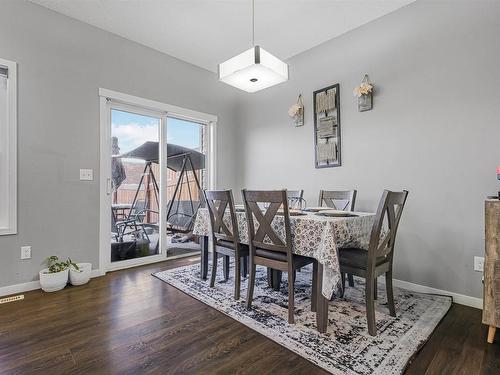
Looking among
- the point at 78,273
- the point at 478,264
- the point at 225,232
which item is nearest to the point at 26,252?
the point at 78,273

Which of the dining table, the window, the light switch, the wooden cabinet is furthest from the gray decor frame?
the window

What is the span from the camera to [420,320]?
6.37ft

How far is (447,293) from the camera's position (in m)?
2.38

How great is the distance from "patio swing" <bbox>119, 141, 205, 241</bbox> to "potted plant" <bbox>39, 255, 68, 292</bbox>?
951 millimetres

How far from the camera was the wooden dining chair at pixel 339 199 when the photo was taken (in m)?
2.75

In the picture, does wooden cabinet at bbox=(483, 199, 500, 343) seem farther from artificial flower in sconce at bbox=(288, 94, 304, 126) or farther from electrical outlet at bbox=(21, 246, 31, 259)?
electrical outlet at bbox=(21, 246, 31, 259)

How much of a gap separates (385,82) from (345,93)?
17.5 inches

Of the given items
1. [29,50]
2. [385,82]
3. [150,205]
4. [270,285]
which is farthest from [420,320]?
[29,50]

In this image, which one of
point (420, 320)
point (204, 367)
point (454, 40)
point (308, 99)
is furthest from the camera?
point (308, 99)

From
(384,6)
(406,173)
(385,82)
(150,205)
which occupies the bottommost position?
(150,205)

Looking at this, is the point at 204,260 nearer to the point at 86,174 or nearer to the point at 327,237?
the point at 327,237

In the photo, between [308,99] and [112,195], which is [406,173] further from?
[112,195]

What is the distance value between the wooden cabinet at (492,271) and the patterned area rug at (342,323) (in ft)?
1.10

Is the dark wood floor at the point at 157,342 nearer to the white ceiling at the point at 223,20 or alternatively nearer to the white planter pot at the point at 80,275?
the white planter pot at the point at 80,275
